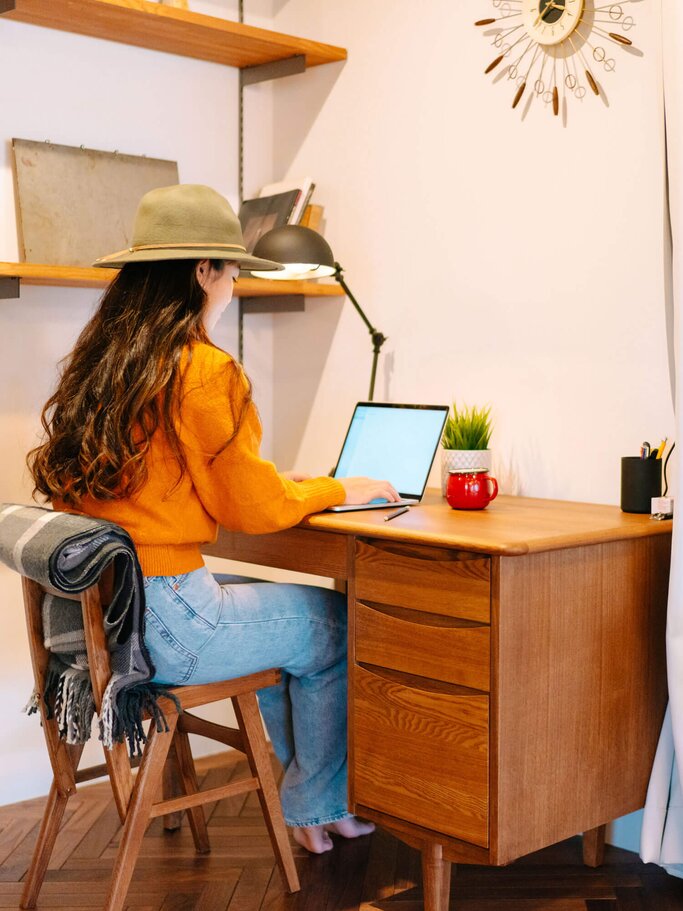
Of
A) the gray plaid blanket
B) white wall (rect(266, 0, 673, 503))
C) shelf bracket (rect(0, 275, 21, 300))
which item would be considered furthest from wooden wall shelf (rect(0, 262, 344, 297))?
the gray plaid blanket

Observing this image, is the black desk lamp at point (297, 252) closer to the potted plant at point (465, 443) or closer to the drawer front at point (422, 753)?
the potted plant at point (465, 443)

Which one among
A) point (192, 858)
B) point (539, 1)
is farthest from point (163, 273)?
point (192, 858)

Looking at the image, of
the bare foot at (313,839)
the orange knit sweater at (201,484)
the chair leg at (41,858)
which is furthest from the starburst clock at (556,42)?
the chair leg at (41,858)

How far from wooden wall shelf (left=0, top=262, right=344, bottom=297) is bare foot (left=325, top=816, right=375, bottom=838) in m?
1.34

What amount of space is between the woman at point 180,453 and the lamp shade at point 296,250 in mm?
446

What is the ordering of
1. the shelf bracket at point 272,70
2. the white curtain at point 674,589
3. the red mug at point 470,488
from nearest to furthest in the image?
the white curtain at point 674,589 < the red mug at point 470,488 < the shelf bracket at point 272,70

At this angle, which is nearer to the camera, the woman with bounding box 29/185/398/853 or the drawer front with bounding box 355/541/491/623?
the drawer front with bounding box 355/541/491/623

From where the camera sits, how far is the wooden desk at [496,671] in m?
1.90

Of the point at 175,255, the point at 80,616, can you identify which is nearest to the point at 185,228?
the point at 175,255

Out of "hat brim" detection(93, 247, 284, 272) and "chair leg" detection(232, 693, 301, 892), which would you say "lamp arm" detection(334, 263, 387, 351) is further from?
"chair leg" detection(232, 693, 301, 892)

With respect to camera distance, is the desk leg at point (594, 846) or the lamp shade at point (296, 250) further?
the lamp shade at point (296, 250)

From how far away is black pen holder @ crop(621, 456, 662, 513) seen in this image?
7.38 feet

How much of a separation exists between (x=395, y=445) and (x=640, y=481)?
23.7 inches

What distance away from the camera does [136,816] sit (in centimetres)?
207
